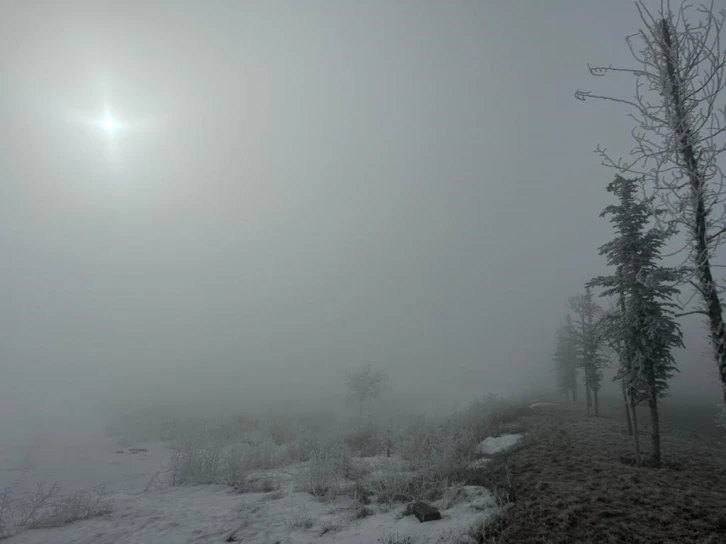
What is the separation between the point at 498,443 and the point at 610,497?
980cm

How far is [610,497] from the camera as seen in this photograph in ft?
31.1

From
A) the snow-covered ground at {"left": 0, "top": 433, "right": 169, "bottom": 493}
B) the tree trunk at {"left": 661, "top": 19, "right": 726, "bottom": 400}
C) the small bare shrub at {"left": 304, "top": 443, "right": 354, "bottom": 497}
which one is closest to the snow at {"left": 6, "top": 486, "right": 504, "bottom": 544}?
the small bare shrub at {"left": 304, "top": 443, "right": 354, "bottom": 497}

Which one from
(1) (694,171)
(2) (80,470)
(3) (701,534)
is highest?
(1) (694,171)

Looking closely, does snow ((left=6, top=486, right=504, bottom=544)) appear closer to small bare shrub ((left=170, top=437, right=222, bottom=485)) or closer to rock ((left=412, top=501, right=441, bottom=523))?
rock ((left=412, top=501, right=441, bottom=523))

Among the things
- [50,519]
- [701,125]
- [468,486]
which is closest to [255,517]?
[50,519]

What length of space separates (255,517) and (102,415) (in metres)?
52.5

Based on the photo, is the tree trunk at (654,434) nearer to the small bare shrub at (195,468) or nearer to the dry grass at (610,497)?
the dry grass at (610,497)

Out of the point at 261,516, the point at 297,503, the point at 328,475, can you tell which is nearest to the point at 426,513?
the point at 297,503

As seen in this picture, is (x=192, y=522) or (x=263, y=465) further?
(x=263, y=465)

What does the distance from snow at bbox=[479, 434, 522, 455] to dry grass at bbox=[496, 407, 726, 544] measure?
1439 millimetres

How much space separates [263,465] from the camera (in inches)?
712

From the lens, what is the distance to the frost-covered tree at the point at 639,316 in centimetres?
1488

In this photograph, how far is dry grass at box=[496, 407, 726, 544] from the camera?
7.54m

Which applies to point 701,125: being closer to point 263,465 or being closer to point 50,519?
point 50,519
